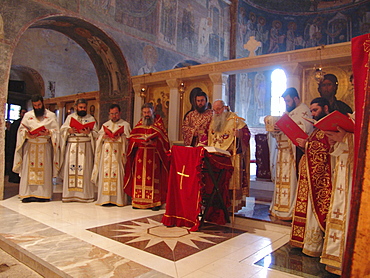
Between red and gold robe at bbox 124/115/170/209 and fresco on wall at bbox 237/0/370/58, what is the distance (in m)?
10.8

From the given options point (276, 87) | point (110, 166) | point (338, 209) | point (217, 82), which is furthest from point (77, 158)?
point (276, 87)

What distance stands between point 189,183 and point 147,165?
177 centimetres

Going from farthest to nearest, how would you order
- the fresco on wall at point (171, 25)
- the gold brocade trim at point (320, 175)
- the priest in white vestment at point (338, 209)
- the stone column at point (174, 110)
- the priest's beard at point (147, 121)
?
the fresco on wall at point (171, 25)
the stone column at point (174, 110)
the priest's beard at point (147, 121)
the gold brocade trim at point (320, 175)
the priest in white vestment at point (338, 209)

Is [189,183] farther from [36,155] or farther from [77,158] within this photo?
[36,155]

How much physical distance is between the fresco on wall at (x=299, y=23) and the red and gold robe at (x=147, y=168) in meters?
10.8

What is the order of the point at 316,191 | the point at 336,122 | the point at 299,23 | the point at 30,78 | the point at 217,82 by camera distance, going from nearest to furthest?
the point at 336,122
the point at 316,191
the point at 217,82
the point at 30,78
the point at 299,23

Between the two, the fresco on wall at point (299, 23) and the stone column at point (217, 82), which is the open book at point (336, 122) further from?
the fresco on wall at point (299, 23)

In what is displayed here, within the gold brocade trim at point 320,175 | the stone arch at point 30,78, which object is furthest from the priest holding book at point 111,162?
the stone arch at point 30,78

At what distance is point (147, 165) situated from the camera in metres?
6.27

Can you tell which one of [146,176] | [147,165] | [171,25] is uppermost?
[171,25]

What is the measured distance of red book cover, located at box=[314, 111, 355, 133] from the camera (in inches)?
106

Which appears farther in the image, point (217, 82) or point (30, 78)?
point (30, 78)

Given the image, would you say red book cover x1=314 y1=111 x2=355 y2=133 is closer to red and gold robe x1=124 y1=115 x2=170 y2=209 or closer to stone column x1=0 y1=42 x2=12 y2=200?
red and gold robe x1=124 y1=115 x2=170 y2=209

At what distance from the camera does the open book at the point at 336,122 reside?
2.69 metres
